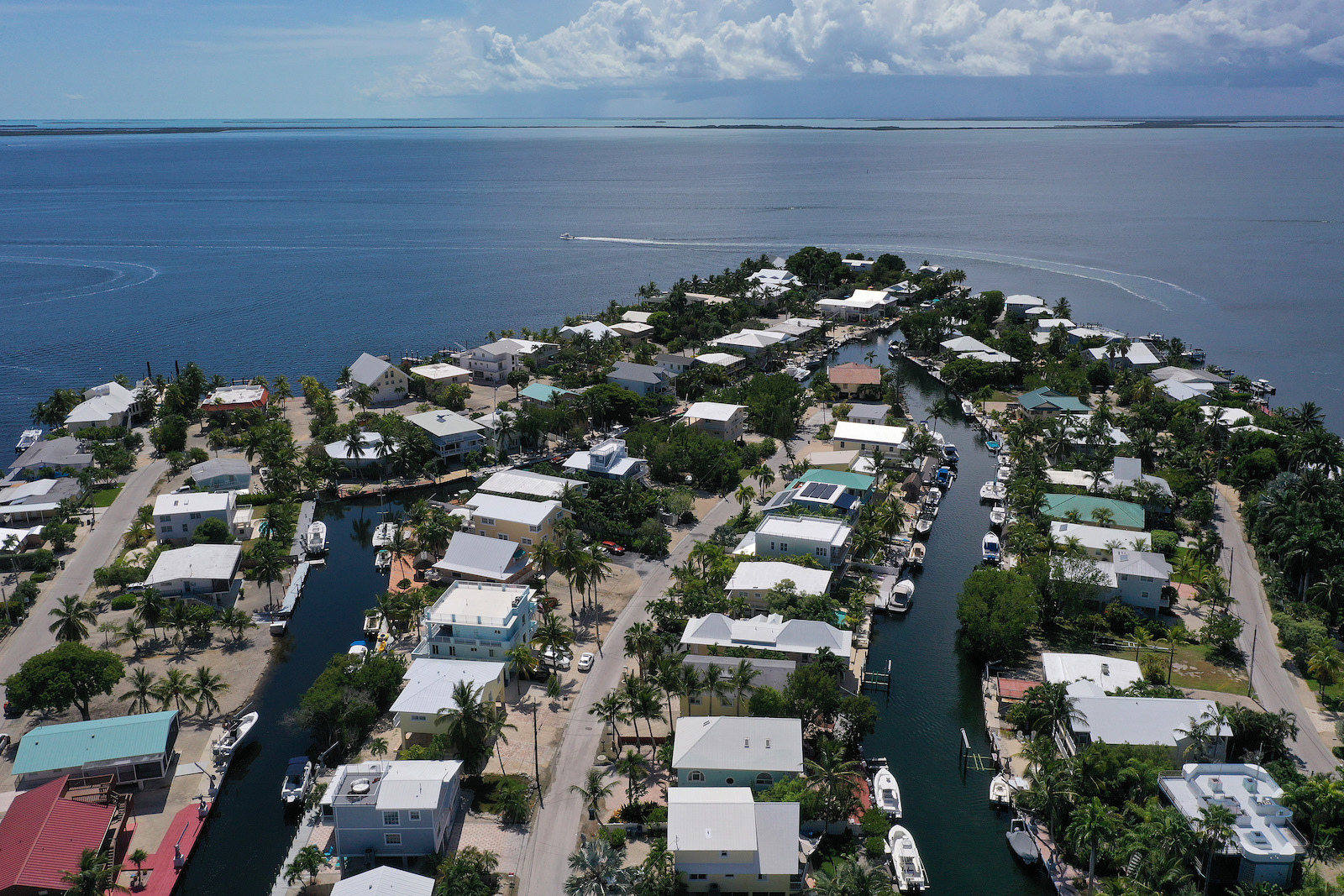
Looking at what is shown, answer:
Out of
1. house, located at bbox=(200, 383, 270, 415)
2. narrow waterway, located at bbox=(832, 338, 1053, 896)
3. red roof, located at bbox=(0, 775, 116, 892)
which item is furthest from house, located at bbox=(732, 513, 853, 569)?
house, located at bbox=(200, 383, 270, 415)

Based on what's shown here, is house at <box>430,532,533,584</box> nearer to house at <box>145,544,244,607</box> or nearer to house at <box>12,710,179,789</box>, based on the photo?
house at <box>145,544,244,607</box>

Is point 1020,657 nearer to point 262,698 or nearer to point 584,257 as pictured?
point 262,698

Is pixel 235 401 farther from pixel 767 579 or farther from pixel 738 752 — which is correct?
pixel 738 752

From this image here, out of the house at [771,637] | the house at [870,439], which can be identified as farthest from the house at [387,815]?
the house at [870,439]

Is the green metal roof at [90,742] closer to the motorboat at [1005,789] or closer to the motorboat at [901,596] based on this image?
the motorboat at [1005,789]

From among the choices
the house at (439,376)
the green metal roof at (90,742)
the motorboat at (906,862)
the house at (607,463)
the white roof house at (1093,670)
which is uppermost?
the green metal roof at (90,742)

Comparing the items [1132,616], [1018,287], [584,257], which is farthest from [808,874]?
[584,257]
